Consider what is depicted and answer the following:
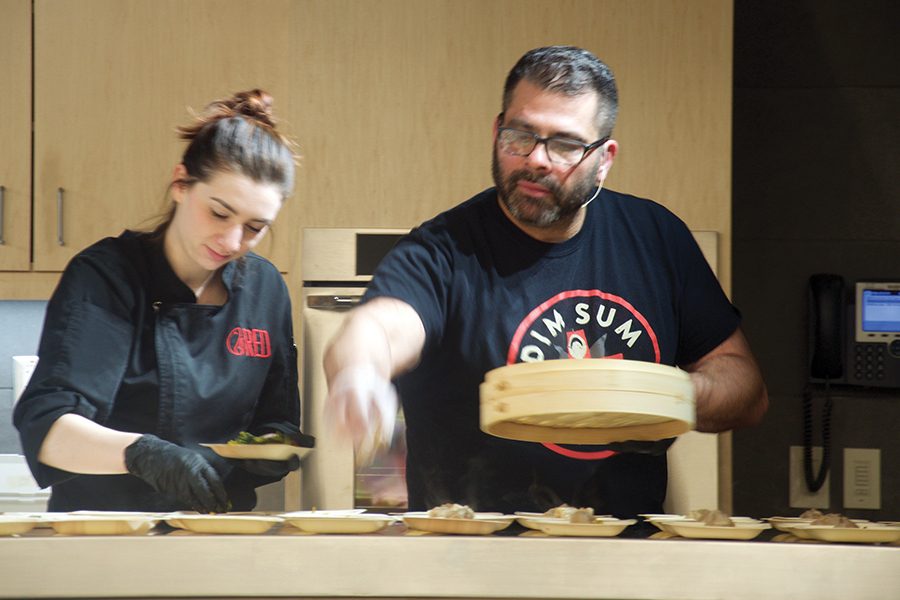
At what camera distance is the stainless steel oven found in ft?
7.95

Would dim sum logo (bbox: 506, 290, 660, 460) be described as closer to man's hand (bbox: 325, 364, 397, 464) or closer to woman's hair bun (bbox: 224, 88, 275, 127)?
man's hand (bbox: 325, 364, 397, 464)

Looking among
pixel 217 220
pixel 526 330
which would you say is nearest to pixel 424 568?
pixel 526 330

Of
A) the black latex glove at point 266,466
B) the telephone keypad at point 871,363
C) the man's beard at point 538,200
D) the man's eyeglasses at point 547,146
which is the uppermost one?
the man's eyeglasses at point 547,146

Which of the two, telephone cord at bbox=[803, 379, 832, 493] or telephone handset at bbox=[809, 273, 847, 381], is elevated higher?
telephone handset at bbox=[809, 273, 847, 381]

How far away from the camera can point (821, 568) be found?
1.17 meters

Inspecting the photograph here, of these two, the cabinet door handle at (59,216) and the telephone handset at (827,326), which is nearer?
the cabinet door handle at (59,216)

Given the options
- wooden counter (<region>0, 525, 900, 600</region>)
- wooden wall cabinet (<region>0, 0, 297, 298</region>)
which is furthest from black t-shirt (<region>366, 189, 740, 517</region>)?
wooden wall cabinet (<region>0, 0, 297, 298</region>)

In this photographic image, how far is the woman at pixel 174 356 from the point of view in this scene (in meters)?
2.07

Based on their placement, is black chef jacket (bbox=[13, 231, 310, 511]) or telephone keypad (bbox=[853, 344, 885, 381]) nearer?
black chef jacket (bbox=[13, 231, 310, 511])

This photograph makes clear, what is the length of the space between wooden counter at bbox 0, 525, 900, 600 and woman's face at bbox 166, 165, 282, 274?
1.13 m

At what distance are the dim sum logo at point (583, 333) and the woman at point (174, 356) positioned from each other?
603mm

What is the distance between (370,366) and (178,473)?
723mm

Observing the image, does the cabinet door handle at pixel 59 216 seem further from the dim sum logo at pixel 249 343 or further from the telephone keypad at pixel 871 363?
the telephone keypad at pixel 871 363

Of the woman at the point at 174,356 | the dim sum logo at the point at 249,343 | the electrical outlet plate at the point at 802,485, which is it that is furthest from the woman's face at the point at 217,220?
the electrical outlet plate at the point at 802,485
